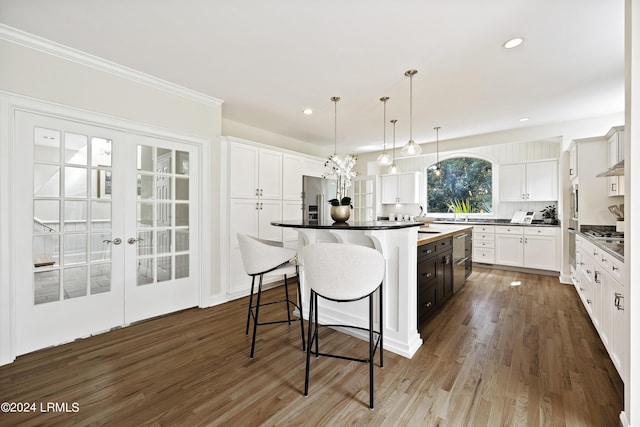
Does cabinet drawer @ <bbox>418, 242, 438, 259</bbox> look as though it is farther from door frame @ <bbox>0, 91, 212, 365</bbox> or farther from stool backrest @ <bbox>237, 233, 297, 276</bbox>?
door frame @ <bbox>0, 91, 212, 365</bbox>

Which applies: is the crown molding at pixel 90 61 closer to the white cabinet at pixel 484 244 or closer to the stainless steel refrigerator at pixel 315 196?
the stainless steel refrigerator at pixel 315 196

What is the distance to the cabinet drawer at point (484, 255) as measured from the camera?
5.18 m

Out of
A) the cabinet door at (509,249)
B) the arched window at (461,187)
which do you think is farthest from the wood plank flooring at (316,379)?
the arched window at (461,187)

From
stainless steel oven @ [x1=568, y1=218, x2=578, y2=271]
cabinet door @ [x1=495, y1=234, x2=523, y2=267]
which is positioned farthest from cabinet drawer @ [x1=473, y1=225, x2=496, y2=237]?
stainless steel oven @ [x1=568, y1=218, x2=578, y2=271]

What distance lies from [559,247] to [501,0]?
4.35 metres

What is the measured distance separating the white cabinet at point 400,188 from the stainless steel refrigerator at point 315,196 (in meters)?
1.99

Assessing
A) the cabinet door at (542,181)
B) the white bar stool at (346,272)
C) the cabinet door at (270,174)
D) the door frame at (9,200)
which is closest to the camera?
the white bar stool at (346,272)

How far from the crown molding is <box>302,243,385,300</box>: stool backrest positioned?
263cm

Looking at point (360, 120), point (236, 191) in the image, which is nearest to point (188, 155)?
point (236, 191)

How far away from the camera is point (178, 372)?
2002 mm

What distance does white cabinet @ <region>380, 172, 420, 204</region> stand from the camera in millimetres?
6406

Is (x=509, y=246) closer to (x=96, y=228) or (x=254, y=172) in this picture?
(x=254, y=172)
